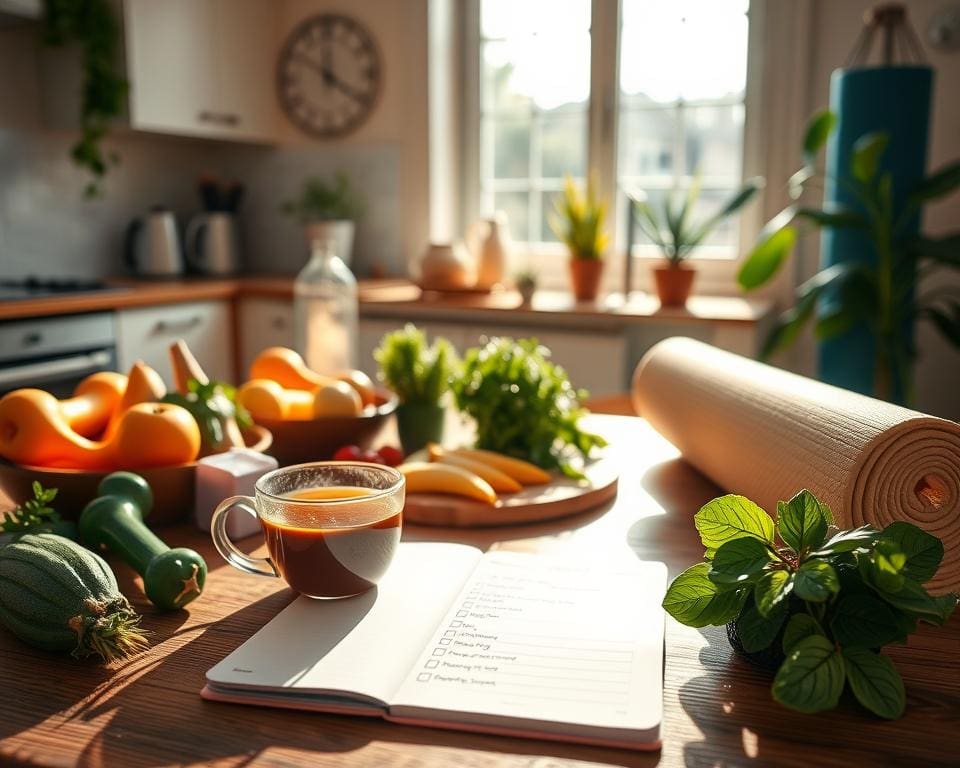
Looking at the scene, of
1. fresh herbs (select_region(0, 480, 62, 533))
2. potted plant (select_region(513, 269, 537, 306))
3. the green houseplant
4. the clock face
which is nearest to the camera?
fresh herbs (select_region(0, 480, 62, 533))

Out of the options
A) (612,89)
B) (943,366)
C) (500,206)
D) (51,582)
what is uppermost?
(612,89)

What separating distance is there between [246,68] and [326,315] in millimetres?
1962

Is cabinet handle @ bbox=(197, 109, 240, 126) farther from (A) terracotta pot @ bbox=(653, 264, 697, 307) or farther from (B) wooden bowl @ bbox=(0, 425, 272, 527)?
(B) wooden bowl @ bbox=(0, 425, 272, 527)

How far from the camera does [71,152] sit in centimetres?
326

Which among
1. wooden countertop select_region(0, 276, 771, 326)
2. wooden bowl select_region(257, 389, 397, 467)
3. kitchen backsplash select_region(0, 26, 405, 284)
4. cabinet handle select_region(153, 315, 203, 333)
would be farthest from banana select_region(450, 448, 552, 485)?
kitchen backsplash select_region(0, 26, 405, 284)

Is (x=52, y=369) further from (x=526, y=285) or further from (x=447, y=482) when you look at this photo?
(x=447, y=482)

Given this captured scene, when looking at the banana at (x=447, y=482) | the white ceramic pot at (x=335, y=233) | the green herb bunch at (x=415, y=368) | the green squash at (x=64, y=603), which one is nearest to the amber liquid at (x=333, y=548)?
the green squash at (x=64, y=603)

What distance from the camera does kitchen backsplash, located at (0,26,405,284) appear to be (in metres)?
3.12

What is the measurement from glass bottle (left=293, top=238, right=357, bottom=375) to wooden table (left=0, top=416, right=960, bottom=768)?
1045 mm

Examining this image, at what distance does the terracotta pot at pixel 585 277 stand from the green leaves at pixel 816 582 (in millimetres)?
2419

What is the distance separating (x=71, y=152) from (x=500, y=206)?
5.24ft

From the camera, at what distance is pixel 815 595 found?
1.82 ft

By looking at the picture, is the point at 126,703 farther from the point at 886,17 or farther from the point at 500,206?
the point at 500,206

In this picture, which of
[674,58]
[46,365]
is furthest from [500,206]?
[46,365]
